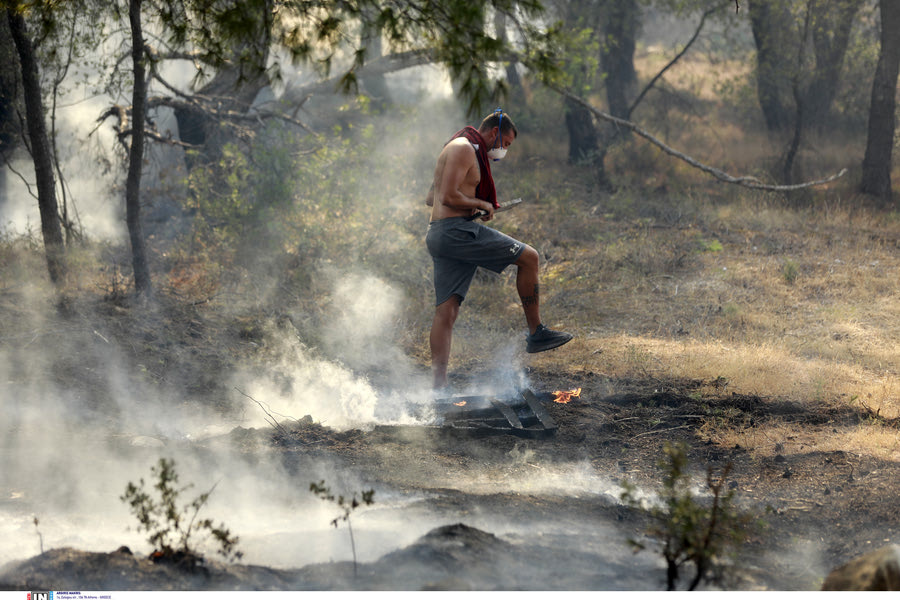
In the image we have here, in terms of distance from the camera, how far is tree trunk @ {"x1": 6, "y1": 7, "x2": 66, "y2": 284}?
6.21m

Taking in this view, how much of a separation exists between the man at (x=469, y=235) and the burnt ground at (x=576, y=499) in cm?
77

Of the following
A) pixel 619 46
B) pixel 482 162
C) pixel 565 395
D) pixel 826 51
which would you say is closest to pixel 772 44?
pixel 826 51

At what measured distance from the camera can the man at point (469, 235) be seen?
4727 mm

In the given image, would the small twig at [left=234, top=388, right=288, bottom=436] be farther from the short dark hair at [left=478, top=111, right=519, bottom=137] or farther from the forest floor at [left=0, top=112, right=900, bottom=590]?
the short dark hair at [left=478, top=111, right=519, bottom=137]

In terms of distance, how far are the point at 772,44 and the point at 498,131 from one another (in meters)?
9.66

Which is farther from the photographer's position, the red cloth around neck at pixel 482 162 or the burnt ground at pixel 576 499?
the red cloth around neck at pixel 482 162

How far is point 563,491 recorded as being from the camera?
3.75 meters

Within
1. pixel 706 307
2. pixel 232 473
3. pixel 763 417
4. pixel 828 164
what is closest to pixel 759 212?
pixel 828 164

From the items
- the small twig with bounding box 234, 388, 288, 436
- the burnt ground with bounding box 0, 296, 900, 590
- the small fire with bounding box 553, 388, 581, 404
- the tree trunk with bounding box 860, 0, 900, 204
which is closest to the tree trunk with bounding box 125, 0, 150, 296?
the burnt ground with bounding box 0, 296, 900, 590

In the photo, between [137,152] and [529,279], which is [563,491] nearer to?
[529,279]

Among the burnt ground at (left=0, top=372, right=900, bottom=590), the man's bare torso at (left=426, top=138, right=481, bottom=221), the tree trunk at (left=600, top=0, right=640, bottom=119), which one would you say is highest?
the tree trunk at (left=600, top=0, right=640, bottom=119)

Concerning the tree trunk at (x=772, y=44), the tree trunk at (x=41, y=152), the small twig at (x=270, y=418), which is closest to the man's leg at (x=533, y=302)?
the small twig at (x=270, y=418)

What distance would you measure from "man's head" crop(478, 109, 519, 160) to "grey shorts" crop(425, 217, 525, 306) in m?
0.54

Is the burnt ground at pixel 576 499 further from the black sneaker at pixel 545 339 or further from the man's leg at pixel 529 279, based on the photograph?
the man's leg at pixel 529 279
